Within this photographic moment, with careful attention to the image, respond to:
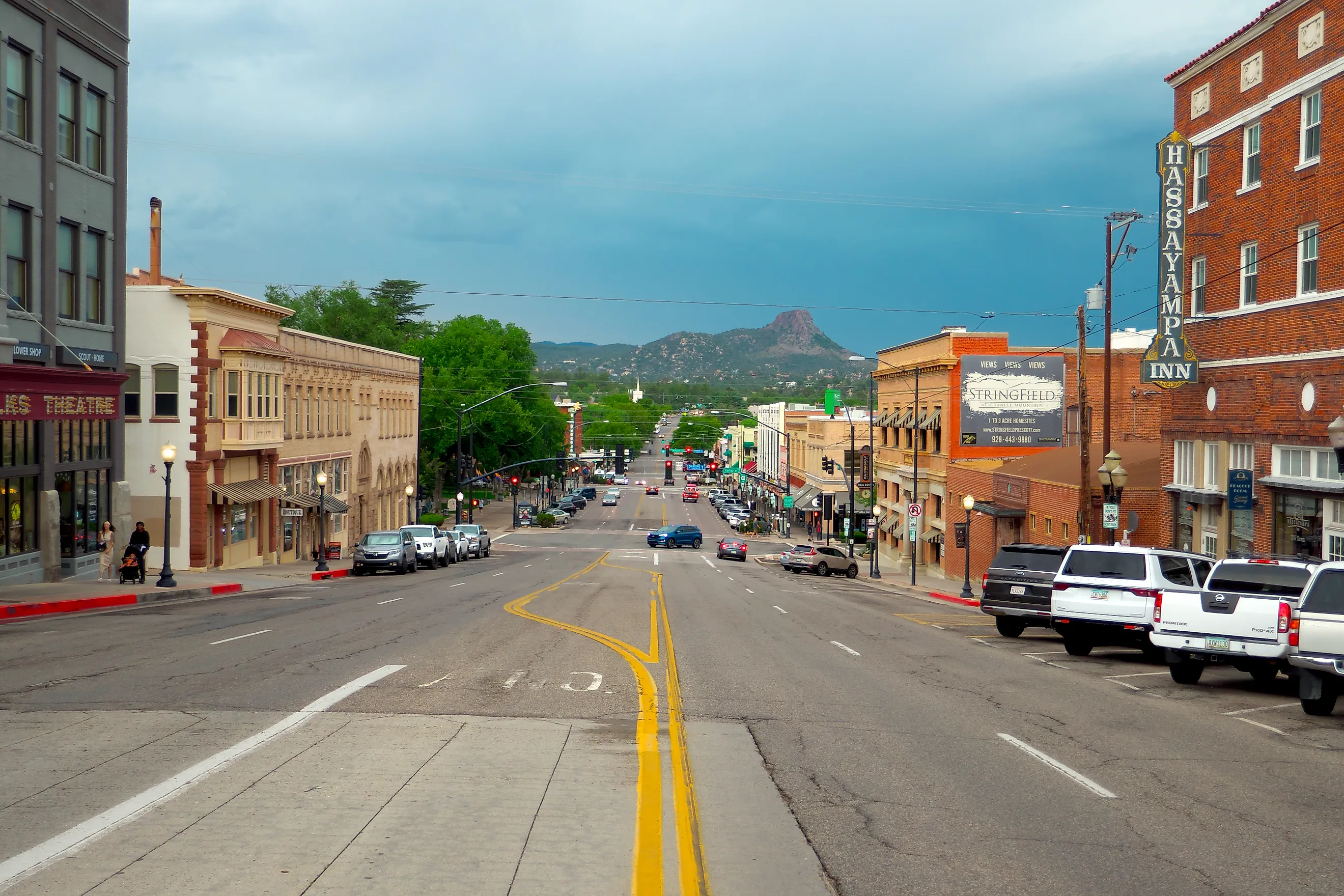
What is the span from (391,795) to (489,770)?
1124mm

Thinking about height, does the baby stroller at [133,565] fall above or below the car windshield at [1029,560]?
below

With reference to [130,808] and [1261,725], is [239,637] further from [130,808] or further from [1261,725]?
[1261,725]

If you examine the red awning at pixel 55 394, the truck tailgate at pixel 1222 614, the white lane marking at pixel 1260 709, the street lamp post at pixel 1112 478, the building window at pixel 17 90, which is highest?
the building window at pixel 17 90

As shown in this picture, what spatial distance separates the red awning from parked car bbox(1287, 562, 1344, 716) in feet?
85.7

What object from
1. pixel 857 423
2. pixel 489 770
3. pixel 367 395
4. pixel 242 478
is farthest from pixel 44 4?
pixel 857 423

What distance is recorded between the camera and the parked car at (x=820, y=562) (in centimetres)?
5688

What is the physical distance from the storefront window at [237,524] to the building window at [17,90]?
1837cm

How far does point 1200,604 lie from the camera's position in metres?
16.7

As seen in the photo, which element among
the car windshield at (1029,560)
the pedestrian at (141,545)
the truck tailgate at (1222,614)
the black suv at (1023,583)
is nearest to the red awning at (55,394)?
the pedestrian at (141,545)

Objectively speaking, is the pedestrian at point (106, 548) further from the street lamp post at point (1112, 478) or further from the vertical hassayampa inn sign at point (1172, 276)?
the vertical hassayampa inn sign at point (1172, 276)

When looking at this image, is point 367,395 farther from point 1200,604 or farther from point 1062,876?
point 1062,876

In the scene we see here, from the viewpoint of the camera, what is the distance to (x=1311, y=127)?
2773cm

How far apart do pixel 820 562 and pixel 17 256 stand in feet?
120

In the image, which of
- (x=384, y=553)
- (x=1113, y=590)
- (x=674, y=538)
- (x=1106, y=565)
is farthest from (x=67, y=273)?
(x=674, y=538)
